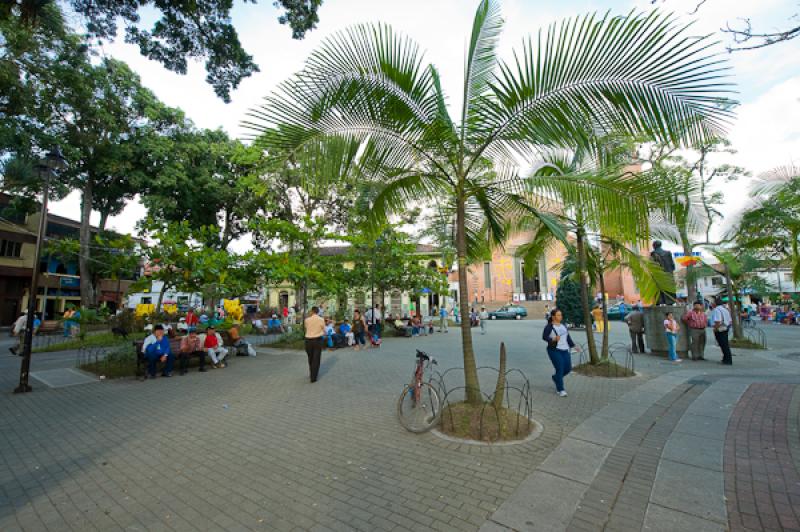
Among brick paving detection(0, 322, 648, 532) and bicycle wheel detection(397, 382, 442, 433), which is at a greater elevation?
bicycle wheel detection(397, 382, 442, 433)

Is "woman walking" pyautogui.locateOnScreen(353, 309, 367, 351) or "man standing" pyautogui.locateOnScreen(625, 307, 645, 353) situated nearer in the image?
"man standing" pyautogui.locateOnScreen(625, 307, 645, 353)

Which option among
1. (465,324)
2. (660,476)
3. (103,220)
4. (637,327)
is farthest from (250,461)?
(103,220)

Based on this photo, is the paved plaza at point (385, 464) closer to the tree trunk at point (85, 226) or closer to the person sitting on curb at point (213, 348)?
the person sitting on curb at point (213, 348)

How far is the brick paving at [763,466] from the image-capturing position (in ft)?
9.58

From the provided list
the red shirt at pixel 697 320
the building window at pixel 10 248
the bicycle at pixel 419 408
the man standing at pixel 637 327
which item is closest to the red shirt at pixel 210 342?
the bicycle at pixel 419 408

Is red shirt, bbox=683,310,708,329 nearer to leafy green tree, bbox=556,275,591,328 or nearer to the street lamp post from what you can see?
leafy green tree, bbox=556,275,591,328

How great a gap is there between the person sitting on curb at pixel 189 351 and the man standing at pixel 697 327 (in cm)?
1381

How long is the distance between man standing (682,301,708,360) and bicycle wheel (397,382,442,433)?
8582mm

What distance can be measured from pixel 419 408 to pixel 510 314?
34048mm

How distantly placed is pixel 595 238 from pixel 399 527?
27.4ft

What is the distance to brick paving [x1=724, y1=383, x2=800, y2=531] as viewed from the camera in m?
2.92

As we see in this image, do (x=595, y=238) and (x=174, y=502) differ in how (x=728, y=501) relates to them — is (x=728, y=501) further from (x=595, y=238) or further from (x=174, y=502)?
(x=595, y=238)

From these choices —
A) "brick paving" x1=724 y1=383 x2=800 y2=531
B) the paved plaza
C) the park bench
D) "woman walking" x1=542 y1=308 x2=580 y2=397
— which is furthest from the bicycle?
the park bench

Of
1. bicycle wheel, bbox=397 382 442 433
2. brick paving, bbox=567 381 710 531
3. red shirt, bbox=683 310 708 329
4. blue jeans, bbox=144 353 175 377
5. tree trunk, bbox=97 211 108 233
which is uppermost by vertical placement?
tree trunk, bbox=97 211 108 233
